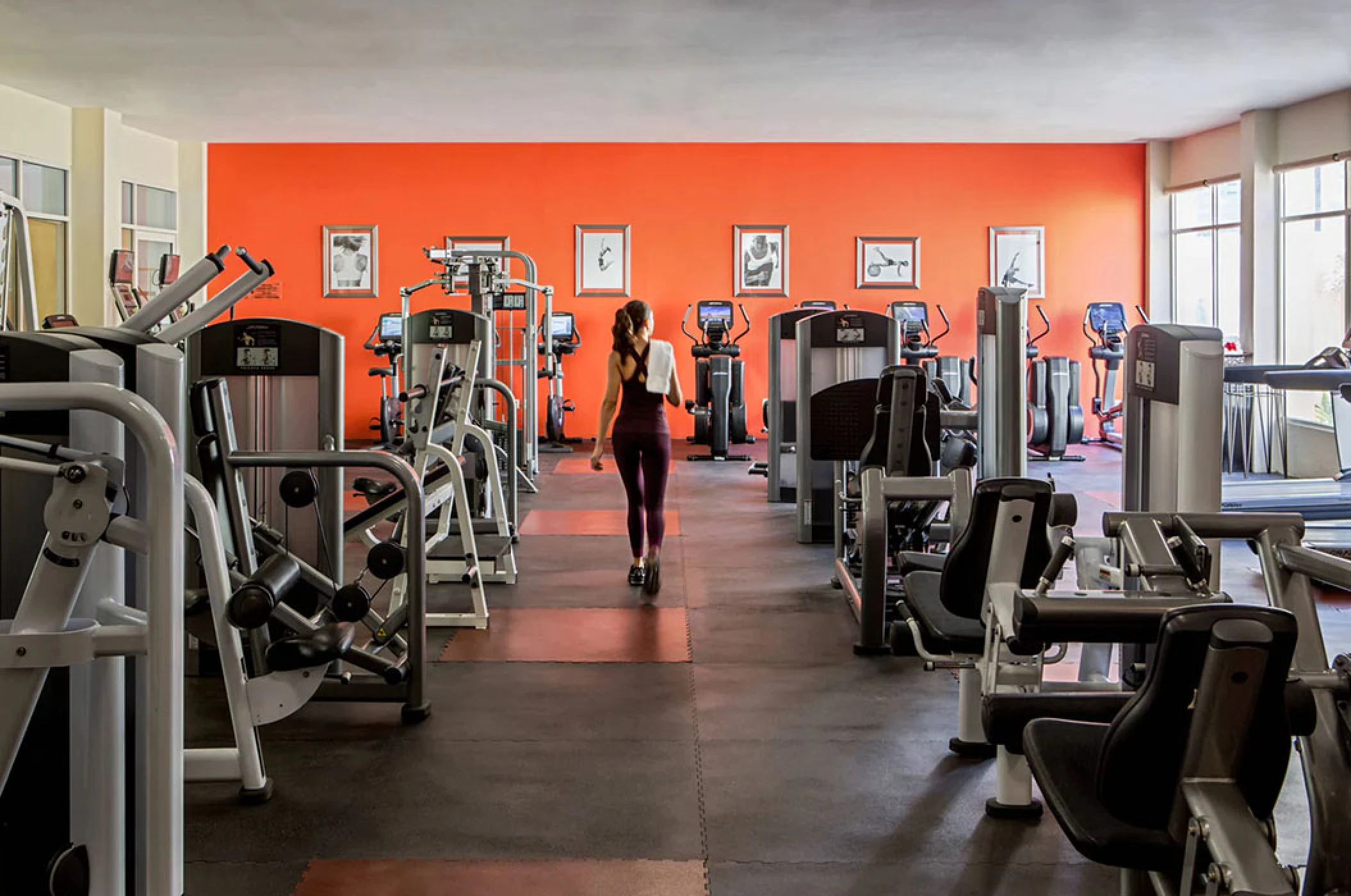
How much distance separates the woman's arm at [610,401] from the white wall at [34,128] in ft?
23.3

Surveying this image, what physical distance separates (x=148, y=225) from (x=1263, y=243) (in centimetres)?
1065

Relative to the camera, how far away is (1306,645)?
2223 millimetres

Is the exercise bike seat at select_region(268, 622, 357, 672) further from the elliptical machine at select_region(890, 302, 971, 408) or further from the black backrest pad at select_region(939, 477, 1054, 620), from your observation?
the elliptical machine at select_region(890, 302, 971, 408)

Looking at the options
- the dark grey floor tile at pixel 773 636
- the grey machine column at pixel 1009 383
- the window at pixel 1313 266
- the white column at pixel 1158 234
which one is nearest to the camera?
the grey machine column at pixel 1009 383

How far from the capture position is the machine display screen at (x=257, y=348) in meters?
4.55

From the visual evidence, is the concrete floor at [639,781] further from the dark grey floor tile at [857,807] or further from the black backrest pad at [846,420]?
the black backrest pad at [846,420]

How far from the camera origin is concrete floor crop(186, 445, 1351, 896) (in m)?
3.01

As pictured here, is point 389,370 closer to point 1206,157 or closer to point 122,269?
point 122,269

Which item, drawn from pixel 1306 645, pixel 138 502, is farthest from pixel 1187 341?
pixel 138 502

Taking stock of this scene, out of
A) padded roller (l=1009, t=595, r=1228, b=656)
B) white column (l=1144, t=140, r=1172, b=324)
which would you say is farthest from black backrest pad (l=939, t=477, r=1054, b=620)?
white column (l=1144, t=140, r=1172, b=324)

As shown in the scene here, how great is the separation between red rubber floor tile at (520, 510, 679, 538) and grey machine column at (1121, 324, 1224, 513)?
14.3ft

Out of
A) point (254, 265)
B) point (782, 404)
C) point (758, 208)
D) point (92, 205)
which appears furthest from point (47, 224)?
point (254, 265)

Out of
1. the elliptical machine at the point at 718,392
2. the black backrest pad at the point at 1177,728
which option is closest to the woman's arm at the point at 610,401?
the black backrest pad at the point at 1177,728

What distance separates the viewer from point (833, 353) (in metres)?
7.82
